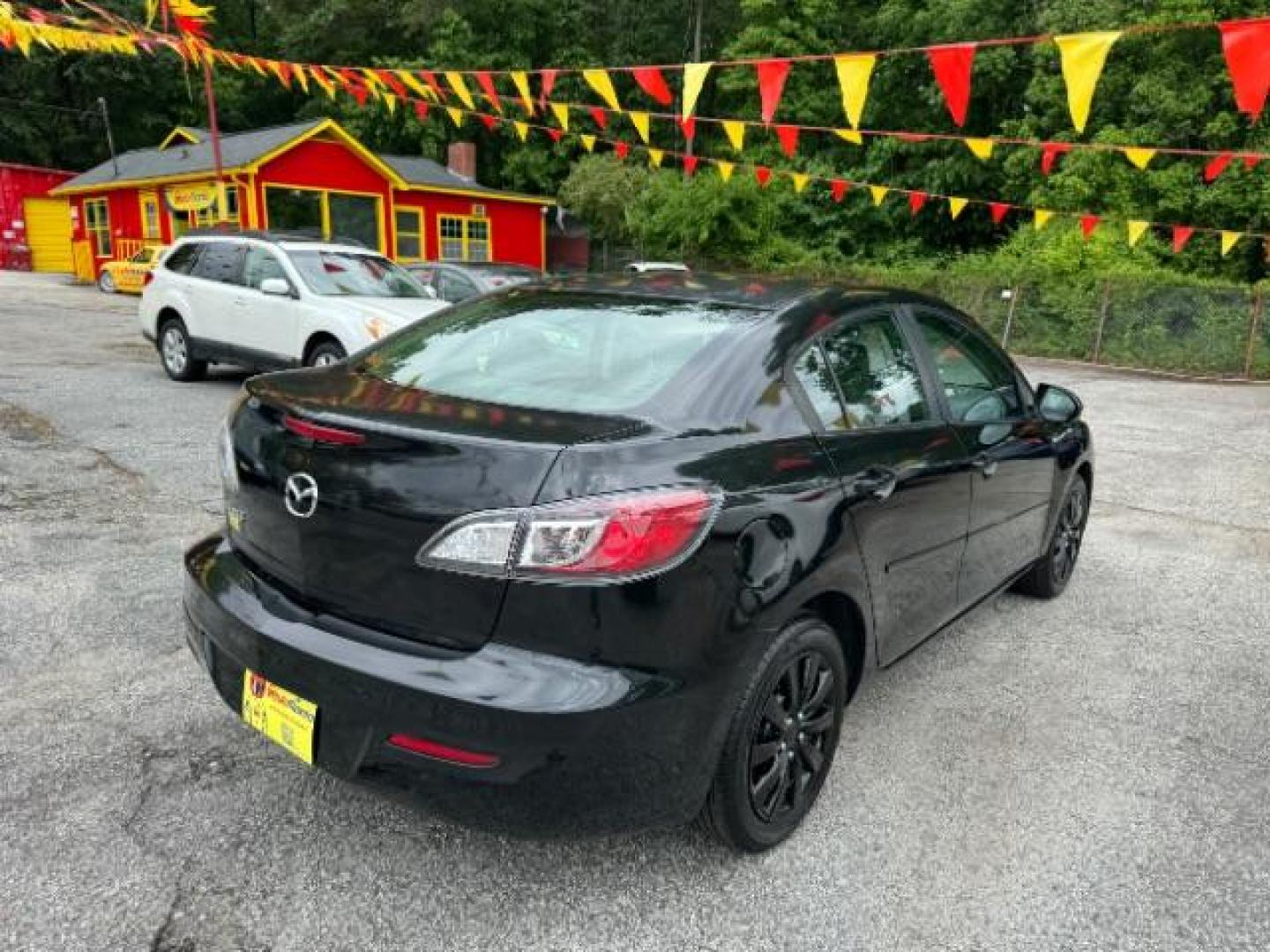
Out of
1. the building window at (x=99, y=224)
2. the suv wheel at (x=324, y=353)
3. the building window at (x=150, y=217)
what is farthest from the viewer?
the building window at (x=99, y=224)

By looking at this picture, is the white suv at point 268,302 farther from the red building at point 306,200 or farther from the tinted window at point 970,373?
the red building at point 306,200

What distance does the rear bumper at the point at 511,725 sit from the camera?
1995 millimetres

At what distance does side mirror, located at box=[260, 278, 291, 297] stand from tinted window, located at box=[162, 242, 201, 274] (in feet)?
5.23

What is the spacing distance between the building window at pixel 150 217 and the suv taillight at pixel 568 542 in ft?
88.6

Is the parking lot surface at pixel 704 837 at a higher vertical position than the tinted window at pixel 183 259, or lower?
lower

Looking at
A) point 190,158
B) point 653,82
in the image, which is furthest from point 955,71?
point 190,158

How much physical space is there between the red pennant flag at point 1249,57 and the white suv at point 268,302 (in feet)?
20.7

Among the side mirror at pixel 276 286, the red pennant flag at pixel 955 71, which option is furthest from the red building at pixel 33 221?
the red pennant flag at pixel 955 71

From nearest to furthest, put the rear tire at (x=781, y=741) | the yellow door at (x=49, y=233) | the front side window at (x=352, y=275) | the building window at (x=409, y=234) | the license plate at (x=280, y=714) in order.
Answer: the license plate at (x=280, y=714)
the rear tire at (x=781, y=741)
the front side window at (x=352, y=275)
the building window at (x=409, y=234)
the yellow door at (x=49, y=233)

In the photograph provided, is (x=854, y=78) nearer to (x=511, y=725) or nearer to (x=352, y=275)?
(x=352, y=275)

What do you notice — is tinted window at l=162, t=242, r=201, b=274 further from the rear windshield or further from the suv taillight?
the suv taillight

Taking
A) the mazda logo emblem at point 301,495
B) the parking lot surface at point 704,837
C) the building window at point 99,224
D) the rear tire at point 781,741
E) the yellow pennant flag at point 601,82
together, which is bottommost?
the parking lot surface at point 704,837

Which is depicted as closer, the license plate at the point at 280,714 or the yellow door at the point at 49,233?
the license plate at the point at 280,714

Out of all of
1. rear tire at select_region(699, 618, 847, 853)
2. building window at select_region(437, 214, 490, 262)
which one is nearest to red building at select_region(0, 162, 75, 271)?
building window at select_region(437, 214, 490, 262)
